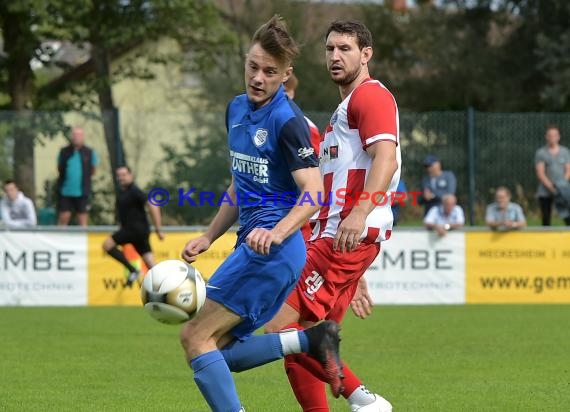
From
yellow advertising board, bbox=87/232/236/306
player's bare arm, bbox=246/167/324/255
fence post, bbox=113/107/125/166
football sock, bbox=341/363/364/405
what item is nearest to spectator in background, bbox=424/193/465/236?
yellow advertising board, bbox=87/232/236/306

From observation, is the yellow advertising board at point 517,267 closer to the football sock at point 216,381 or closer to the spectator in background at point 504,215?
the spectator in background at point 504,215

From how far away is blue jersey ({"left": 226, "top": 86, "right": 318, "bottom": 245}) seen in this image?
18.5ft

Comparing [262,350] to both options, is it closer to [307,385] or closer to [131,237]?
[307,385]

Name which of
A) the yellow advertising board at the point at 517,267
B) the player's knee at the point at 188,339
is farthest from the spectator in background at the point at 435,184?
the player's knee at the point at 188,339

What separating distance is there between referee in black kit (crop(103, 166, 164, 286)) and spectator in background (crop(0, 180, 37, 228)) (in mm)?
1591

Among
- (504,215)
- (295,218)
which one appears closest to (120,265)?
(504,215)

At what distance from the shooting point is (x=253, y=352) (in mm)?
5801

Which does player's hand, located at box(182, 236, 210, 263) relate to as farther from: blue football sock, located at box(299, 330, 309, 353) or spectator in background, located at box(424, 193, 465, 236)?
spectator in background, located at box(424, 193, 465, 236)

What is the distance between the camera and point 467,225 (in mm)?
18094

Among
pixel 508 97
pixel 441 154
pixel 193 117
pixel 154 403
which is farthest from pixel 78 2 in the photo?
pixel 154 403

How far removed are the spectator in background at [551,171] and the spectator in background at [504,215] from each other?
2.59ft

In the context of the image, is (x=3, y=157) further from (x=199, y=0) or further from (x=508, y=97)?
(x=508, y=97)

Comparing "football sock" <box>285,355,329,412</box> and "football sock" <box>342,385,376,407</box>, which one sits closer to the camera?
"football sock" <box>285,355,329,412</box>

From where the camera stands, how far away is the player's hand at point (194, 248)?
605 cm
